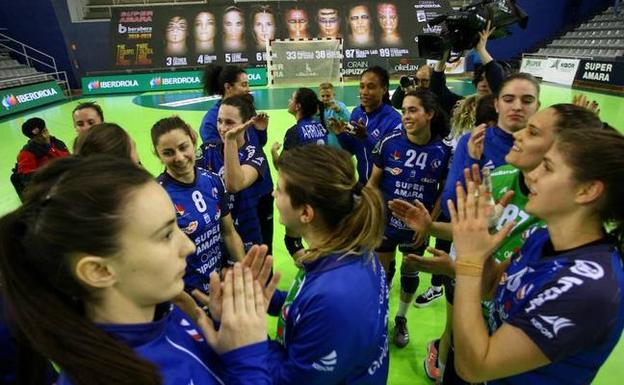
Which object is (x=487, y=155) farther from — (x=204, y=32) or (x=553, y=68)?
(x=204, y=32)

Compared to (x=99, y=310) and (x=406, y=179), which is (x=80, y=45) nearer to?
(x=406, y=179)

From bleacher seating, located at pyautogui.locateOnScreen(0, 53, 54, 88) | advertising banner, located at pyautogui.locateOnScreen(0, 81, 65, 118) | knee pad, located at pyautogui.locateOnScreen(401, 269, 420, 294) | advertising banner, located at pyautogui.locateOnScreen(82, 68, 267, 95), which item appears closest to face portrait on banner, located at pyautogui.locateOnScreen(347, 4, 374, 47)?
advertising banner, located at pyautogui.locateOnScreen(82, 68, 267, 95)

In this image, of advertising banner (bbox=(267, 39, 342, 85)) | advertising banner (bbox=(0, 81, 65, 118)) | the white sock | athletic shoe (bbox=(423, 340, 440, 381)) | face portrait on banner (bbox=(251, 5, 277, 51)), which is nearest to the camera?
athletic shoe (bbox=(423, 340, 440, 381))

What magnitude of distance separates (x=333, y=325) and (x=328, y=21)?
1994cm

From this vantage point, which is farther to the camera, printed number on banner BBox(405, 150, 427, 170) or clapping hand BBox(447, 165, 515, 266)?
printed number on banner BBox(405, 150, 427, 170)

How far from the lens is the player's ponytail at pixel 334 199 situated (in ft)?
5.14

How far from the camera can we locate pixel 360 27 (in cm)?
1922

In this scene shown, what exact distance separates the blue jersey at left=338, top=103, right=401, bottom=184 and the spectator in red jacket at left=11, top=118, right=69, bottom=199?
11.2 feet

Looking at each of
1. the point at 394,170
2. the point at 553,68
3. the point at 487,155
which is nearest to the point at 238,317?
the point at 487,155

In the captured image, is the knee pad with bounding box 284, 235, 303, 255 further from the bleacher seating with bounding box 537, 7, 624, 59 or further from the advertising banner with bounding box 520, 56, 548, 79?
the bleacher seating with bounding box 537, 7, 624, 59

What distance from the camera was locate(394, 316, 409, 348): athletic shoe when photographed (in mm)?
3344

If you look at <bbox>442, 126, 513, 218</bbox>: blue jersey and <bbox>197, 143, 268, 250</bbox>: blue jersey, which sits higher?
<bbox>442, 126, 513, 218</bbox>: blue jersey

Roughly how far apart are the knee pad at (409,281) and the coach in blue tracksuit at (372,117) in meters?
1.15

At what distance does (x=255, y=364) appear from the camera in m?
1.24
